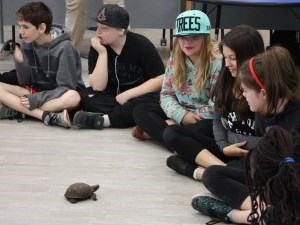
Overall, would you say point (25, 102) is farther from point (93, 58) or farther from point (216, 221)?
point (216, 221)

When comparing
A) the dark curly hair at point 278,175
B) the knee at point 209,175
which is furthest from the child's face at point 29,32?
the dark curly hair at point 278,175

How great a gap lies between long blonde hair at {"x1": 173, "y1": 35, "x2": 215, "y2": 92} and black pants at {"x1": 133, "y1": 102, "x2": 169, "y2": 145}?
0.21m

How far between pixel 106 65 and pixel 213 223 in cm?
145

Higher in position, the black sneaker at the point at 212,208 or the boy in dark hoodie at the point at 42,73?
the boy in dark hoodie at the point at 42,73

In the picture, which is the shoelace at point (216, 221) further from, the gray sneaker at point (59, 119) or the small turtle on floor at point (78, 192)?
the gray sneaker at point (59, 119)

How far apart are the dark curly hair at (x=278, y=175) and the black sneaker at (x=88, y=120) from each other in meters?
2.07

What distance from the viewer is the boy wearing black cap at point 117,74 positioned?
349cm

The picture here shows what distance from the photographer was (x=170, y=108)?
3.16m

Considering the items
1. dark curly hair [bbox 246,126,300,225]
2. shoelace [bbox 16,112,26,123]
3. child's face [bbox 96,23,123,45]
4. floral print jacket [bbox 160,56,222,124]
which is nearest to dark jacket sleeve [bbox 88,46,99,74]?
child's face [bbox 96,23,123,45]

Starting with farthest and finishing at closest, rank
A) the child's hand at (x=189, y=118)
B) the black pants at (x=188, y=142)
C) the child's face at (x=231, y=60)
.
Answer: the child's hand at (x=189, y=118), the black pants at (x=188, y=142), the child's face at (x=231, y=60)

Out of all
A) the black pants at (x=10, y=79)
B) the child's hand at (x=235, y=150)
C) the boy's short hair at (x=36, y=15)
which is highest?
the boy's short hair at (x=36, y=15)

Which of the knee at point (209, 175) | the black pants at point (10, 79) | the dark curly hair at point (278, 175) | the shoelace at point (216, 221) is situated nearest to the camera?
the dark curly hair at point (278, 175)

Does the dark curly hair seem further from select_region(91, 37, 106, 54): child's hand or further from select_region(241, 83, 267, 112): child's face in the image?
select_region(91, 37, 106, 54): child's hand

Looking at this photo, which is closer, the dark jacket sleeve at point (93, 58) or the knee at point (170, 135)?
the knee at point (170, 135)
